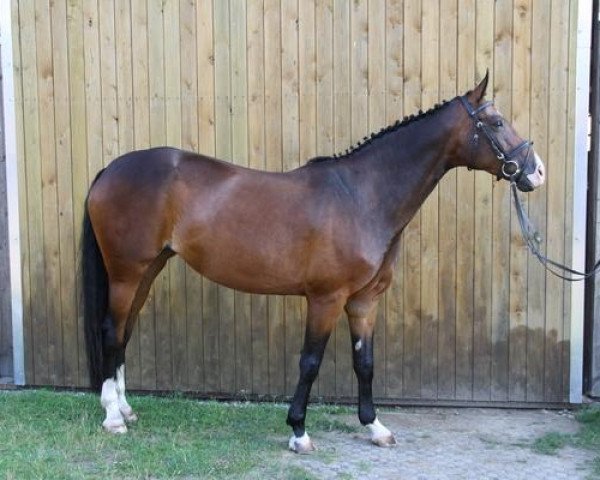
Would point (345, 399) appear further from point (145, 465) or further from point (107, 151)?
point (107, 151)

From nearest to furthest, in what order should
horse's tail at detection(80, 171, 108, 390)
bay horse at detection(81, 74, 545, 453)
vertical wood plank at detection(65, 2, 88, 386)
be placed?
bay horse at detection(81, 74, 545, 453) → horse's tail at detection(80, 171, 108, 390) → vertical wood plank at detection(65, 2, 88, 386)

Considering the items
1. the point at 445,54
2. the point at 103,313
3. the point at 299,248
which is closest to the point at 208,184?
the point at 299,248

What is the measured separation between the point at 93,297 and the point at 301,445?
1565 millimetres

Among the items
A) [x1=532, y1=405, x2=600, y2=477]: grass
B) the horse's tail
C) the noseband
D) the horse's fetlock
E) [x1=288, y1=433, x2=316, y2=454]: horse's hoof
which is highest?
the noseband

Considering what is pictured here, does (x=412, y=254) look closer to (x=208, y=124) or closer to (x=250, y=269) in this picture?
(x=250, y=269)

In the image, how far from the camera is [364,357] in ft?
13.8

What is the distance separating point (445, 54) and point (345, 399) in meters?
2.45

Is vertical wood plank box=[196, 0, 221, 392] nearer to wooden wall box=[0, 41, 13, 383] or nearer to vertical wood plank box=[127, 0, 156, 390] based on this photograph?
vertical wood plank box=[127, 0, 156, 390]

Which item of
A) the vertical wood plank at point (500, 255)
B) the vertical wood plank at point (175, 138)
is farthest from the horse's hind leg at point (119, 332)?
the vertical wood plank at point (500, 255)

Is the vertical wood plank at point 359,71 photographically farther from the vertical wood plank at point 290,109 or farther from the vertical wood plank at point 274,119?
the vertical wood plank at point 274,119

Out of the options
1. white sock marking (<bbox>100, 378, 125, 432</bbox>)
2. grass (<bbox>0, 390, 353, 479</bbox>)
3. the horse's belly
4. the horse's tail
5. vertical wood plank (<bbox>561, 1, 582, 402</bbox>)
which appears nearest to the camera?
grass (<bbox>0, 390, 353, 479</bbox>)

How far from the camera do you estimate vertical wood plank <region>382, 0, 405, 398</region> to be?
486 cm

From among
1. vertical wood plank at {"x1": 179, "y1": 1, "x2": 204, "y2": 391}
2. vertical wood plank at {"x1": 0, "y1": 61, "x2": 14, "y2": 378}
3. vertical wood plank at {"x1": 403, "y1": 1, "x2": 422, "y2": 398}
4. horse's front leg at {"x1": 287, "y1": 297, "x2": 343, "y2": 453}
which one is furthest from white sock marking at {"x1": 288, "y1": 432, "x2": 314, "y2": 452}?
vertical wood plank at {"x1": 0, "y1": 61, "x2": 14, "y2": 378}

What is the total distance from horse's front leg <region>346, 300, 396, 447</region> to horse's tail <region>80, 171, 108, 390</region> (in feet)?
5.01
